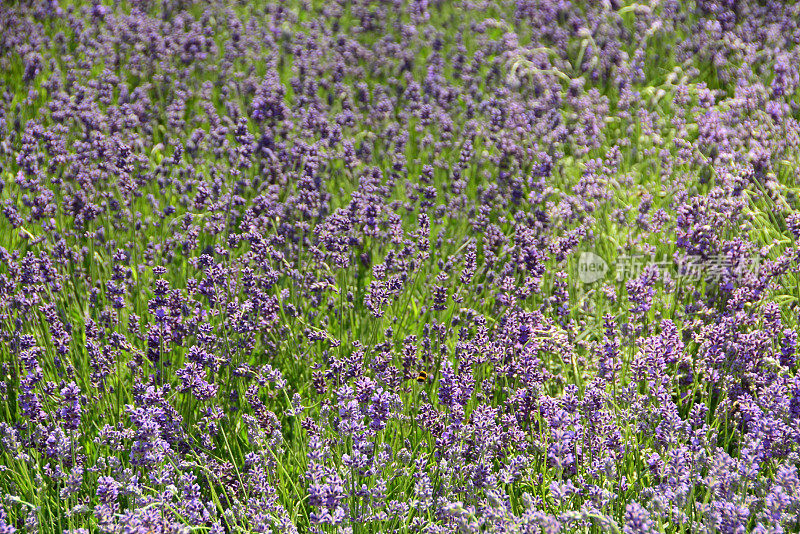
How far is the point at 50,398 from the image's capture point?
2.83 m

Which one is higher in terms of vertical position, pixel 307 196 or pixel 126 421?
pixel 307 196

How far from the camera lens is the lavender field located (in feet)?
7.56

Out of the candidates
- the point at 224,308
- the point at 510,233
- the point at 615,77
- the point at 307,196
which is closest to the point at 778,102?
the point at 615,77

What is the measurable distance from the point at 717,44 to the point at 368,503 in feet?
16.4

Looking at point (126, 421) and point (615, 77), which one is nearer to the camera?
point (126, 421)

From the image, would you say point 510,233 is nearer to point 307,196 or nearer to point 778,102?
point 307,196

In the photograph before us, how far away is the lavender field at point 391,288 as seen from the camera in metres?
2.30

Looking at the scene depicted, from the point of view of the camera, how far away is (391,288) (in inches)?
120

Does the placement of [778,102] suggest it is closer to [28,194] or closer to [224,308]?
[224,308]

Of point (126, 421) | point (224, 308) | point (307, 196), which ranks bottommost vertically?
point (126, 421)

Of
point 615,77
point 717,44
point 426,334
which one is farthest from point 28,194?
point 717,44

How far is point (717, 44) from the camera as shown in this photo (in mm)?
5934

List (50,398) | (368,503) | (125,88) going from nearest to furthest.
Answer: (368,503), (50,398), (125,88)

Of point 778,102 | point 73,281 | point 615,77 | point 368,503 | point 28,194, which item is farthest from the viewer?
point 615,77
